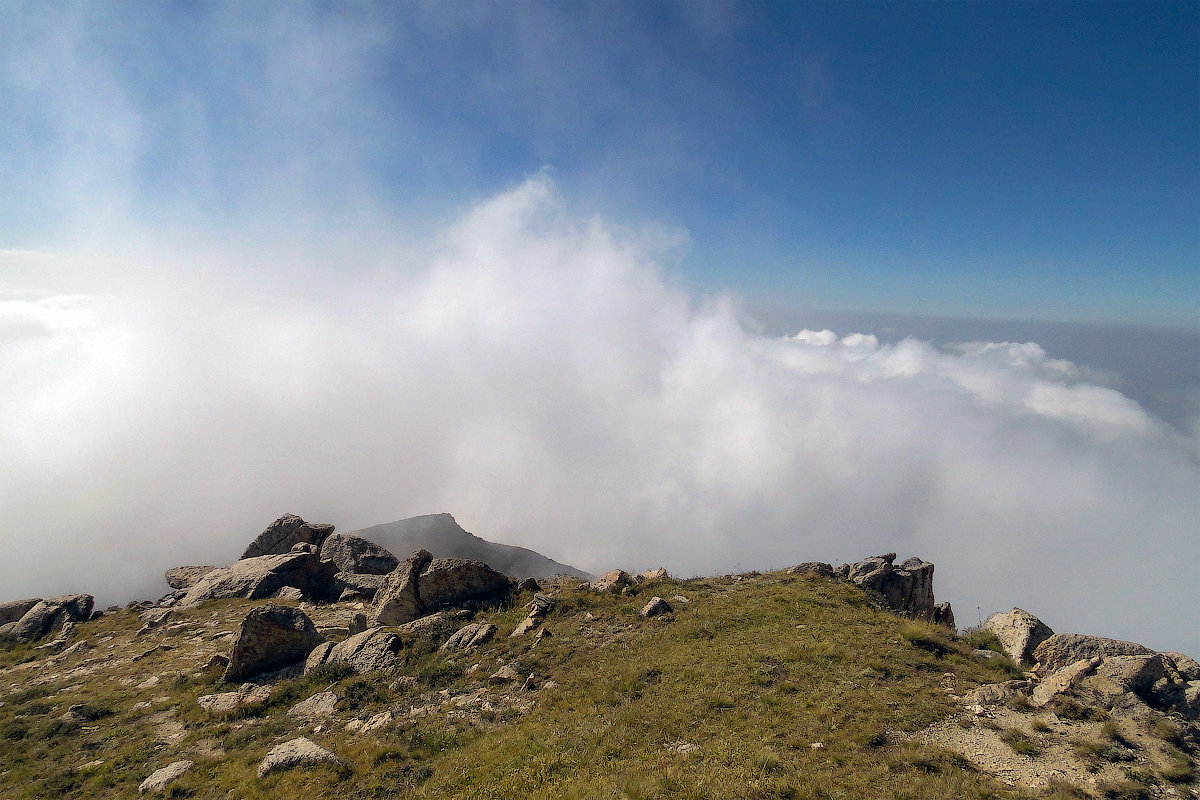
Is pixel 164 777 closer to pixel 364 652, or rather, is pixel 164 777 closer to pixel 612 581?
pixel 364 652

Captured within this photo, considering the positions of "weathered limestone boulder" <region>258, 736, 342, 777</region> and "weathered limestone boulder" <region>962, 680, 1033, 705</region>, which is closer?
"weathered limestone boulder" <region>962, 680, 1033, 705</region>

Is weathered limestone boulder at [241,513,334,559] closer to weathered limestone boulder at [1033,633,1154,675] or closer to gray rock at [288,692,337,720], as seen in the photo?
gray rock at [288,692,337,720]

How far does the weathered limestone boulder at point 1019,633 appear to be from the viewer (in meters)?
19.8

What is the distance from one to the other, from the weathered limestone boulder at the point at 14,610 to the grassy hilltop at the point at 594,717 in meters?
8.84

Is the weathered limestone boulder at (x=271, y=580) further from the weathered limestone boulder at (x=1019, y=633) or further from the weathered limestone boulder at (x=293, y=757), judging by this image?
the weathered limestone boulder at (x=1019, y=633)

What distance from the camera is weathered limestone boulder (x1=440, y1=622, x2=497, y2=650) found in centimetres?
2450

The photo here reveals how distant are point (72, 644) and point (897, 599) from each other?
173 feet

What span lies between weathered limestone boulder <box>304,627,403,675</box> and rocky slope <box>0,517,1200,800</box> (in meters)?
0.10

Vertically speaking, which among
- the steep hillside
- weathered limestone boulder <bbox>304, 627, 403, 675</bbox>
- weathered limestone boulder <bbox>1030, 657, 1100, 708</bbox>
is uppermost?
weathered limestone boulder <bbox>1030, 657, 1100, 708</bbox>

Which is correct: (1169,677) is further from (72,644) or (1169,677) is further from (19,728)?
(72,644)

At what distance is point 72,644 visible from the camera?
103 ft

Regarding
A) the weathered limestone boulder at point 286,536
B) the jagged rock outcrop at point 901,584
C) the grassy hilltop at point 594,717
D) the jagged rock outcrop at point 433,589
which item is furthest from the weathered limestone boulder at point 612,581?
the weathered limestone boulder at point 286,536

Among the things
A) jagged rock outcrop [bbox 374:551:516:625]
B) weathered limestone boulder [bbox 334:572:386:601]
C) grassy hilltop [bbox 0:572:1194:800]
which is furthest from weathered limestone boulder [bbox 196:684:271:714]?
weathered limestone boulder [bbox 334:572:386:601]

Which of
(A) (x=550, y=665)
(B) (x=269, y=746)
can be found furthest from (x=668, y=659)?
(B) (x=269, y=746)
